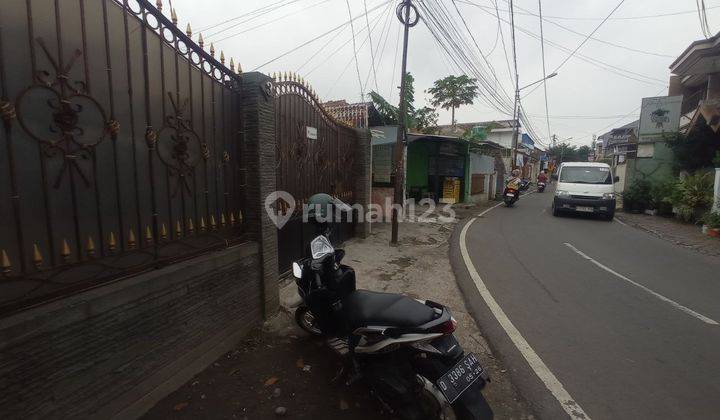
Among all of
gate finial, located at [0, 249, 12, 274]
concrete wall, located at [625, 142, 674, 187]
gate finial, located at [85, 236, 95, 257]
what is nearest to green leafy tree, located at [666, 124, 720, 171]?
concrete wall, located at [625, 142, 674, 187]

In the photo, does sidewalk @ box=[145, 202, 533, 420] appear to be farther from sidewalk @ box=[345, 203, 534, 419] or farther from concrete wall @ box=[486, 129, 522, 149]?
concrete wall @ box=[486, 129, 522, 149]

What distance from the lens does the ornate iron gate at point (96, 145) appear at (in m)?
1.89

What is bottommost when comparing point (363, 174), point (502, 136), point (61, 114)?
point (363, 174)

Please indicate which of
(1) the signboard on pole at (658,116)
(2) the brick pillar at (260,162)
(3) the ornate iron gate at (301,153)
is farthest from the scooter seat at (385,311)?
(1) the signboard on pole at (658,116)

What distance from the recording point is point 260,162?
3689mm

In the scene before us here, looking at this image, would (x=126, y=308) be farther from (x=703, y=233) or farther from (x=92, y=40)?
(x=703, y=233)

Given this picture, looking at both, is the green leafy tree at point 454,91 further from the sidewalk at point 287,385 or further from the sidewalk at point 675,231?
the sidewalk at point 287,385

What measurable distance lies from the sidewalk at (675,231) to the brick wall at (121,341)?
31.9 feet

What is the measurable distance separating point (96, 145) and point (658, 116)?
22.4 m

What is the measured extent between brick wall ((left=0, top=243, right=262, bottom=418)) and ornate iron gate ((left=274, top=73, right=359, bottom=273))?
175 cm

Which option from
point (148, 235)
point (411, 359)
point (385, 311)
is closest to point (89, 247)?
point (148, 235)

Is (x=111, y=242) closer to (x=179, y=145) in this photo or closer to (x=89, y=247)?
(x=89, y=247)

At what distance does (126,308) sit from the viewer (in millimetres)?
2297

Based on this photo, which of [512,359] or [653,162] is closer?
[512,359]
